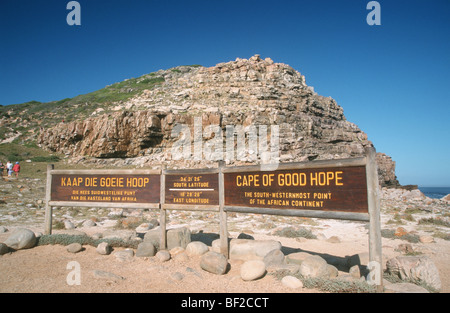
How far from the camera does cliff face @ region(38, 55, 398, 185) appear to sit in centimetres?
3438

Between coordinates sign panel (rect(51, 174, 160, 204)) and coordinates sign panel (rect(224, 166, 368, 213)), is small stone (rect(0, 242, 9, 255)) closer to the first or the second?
coordinates sign panel (rect(51, 174, 160, 204))

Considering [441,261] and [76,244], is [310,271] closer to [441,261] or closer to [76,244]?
[441,261]

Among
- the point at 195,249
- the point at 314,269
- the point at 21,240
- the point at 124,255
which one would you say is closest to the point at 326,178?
the point at 314,269

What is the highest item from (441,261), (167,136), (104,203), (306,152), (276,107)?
(276,107)

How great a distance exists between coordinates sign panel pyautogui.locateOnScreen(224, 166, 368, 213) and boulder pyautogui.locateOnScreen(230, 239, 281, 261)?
121 centimetres

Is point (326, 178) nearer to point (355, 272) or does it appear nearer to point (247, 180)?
point (247, 180)

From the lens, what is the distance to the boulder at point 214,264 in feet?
19.6

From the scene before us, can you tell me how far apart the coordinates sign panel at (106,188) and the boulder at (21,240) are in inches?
58.5

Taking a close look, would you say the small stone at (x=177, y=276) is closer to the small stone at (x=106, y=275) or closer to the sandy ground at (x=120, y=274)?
the sandy ground at (x=120, y=274)

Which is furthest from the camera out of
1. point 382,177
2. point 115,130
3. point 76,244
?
point 382,177

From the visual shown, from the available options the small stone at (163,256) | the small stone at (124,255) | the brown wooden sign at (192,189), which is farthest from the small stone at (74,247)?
the brown wooden sign at (192,189)

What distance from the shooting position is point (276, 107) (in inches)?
1581

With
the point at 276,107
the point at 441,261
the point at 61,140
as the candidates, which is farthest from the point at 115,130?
the point at 441,261

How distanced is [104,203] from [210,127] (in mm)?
27667
